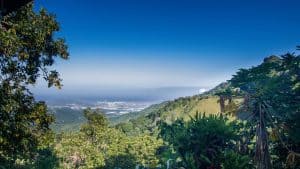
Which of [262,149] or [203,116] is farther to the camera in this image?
[203,116]

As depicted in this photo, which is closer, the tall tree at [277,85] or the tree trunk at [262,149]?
the tree trunk at [262,149]

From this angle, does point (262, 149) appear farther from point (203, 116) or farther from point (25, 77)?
point (203, 116)

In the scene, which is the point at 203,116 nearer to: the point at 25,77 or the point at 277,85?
the point at 277,85

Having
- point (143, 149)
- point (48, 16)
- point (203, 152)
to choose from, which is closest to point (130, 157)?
point (143, 149)

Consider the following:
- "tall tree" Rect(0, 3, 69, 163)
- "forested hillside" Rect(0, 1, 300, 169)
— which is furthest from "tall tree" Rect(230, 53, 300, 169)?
"tall tree" Rect(0, 3, 69, 163)

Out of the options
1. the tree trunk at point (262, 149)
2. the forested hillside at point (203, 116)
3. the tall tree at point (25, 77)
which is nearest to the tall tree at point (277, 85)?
the forested hillside at point (203, 116)

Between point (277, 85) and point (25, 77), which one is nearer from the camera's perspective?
point (25, 77)

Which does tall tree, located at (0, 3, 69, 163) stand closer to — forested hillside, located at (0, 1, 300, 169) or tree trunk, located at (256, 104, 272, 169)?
forested hillside, located at (0, 1, 300, 169)

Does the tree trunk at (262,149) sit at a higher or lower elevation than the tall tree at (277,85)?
lower

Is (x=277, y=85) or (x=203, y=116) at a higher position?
(x=277, y=85)

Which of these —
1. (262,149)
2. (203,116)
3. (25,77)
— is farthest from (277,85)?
(25,77)

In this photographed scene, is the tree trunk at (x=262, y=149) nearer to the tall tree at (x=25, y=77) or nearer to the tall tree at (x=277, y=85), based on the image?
the tall tree at (x=277, y=85)
